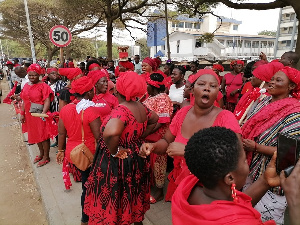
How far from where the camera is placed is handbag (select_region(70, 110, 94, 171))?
8.84 ft

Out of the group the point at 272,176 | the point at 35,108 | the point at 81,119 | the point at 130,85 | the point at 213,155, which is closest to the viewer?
the point at 213,155

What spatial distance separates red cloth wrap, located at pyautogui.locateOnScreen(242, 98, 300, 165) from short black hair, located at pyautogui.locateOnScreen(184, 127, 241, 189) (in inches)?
41.5

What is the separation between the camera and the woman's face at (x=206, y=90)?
2.03m

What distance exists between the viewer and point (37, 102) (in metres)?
4.61

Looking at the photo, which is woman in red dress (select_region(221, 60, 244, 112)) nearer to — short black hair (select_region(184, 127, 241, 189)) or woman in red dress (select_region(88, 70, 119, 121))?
woman in red dress (select_region(88, 70, 119, 121))

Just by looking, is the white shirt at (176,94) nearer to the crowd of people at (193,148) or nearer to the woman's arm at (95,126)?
the crowd of people at (193,148)

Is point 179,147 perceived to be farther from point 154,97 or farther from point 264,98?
point 154,97

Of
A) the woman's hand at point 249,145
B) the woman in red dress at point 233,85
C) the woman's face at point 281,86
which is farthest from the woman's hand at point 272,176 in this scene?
the woman in red dress at point 233,85

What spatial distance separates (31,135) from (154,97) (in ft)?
9.82

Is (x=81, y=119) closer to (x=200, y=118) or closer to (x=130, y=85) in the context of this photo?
(x=130, y=85)

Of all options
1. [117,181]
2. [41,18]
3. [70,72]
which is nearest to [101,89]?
[70,72]

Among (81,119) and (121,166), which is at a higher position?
(81,119)

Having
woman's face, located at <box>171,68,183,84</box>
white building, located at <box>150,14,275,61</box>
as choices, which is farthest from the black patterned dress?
white building, located at <box>150,14,275,61</box>

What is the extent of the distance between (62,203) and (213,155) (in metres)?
3.19
